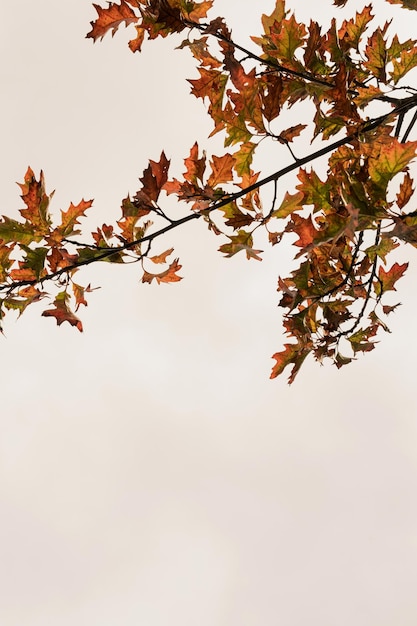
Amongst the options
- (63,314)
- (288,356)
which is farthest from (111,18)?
(288,356)

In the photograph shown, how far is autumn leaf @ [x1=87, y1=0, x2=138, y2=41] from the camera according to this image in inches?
92.0

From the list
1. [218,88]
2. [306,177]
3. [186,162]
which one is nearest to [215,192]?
[186,162]

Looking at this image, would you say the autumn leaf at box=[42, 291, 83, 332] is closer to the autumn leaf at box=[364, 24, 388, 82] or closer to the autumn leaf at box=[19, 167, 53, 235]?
the autumn leaf at box=[19, 167, 53, 235]

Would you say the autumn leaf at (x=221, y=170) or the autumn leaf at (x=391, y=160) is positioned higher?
the autumn leaf at (x=221, y=170)

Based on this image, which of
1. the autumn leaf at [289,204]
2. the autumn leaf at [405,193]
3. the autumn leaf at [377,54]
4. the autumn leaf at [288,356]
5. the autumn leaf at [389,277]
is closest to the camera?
the autumn leaf at [405,193]

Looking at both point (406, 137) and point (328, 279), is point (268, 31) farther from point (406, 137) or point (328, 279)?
point (328, 279)

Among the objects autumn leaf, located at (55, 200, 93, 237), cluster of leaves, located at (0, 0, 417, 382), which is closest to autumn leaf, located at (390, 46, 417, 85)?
cluster of leaves, located at (0, 0, 417, 382)

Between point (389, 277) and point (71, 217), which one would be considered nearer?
point (71, 217)

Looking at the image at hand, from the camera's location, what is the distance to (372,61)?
108 inches

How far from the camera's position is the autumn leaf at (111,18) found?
7.66ft

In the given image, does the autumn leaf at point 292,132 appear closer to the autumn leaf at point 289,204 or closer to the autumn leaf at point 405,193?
the autumn leaf at point 289,204

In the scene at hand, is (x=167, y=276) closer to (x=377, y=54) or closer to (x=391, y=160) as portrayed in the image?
(x=391, y=160)

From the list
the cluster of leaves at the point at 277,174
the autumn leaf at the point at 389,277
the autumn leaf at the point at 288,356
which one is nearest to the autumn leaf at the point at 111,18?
the cluster of leaves at the point at 277,174

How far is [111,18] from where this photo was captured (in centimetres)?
235
